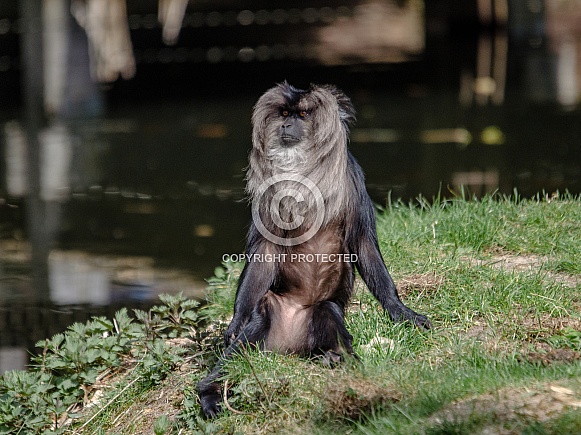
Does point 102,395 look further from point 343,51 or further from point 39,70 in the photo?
point 343,51

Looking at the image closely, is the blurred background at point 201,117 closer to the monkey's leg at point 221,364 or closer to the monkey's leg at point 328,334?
the monkey's leg at point 221,364

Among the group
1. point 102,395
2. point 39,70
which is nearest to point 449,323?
point 102,395

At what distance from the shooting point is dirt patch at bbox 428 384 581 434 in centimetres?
336

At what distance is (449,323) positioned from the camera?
4.64 m

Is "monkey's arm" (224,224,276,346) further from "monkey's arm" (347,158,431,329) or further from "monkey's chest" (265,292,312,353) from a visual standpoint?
"monkey's arm" (347,158,431,329)

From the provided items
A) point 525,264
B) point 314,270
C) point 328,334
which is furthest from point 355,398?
point 525,264

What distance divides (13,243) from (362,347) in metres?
4.79

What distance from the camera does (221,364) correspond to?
4.31 m

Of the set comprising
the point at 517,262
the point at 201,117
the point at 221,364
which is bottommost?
the point at 221,364

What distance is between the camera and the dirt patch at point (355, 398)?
3.78m

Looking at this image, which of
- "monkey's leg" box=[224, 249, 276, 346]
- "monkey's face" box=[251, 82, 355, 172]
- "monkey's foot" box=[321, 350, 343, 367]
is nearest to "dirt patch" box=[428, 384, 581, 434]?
"monkey's foot" box=[321, 350, 343, 367]
